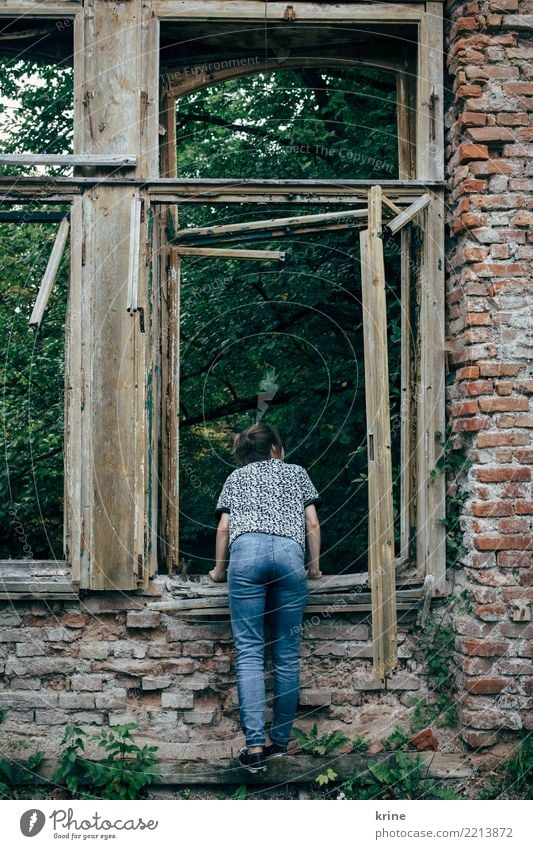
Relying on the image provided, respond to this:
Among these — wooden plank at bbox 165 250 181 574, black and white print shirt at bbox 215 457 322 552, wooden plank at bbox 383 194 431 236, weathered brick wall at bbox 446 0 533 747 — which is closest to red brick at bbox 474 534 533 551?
weathered brick wall at bbox 446 0 533 747

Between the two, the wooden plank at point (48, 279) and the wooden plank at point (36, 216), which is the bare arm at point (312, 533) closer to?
the wooden plank at point (48, 279)

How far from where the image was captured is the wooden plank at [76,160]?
175 inches

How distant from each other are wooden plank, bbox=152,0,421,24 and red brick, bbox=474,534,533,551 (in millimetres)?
2800

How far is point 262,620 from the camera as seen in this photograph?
4230mm

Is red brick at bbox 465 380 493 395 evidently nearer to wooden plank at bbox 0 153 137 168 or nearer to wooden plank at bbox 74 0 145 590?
wooden plank at bbox 74 0 145 590

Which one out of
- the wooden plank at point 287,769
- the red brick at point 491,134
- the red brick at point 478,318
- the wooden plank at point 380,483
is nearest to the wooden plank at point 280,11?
the red brick at point 491,134

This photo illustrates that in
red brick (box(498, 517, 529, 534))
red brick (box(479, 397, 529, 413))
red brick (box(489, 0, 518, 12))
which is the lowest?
red brick (box(498, 517, 529, 534))

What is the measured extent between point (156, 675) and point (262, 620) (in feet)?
2.39

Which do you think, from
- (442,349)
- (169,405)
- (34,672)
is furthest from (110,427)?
(442,349)

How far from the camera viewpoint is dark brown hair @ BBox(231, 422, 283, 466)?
176 inches

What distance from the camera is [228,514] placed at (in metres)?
4.39

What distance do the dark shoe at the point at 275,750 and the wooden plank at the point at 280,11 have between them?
3.82 meters

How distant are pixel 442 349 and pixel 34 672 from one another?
9.09 ft

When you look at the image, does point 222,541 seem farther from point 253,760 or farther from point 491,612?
point 491,612
